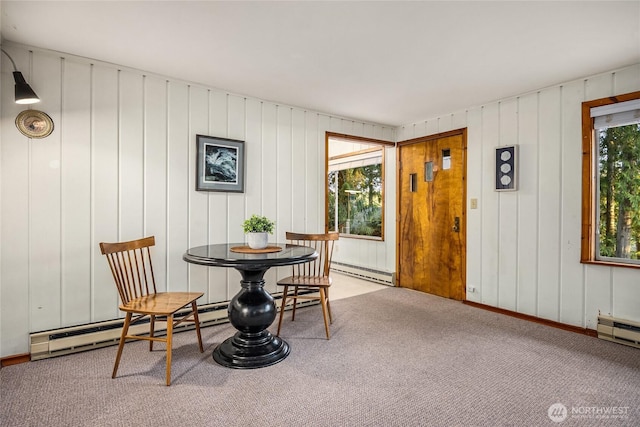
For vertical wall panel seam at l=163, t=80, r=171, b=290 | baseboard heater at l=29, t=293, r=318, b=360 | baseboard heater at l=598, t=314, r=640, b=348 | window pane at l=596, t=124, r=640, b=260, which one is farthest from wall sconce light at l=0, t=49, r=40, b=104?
baseboard heater at l=598, t=314, r=640, b=348

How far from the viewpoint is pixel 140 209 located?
3014mm

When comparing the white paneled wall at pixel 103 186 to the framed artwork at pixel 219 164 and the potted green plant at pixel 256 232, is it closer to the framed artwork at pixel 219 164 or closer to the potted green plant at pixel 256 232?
the framed artwork at pixel 219 164

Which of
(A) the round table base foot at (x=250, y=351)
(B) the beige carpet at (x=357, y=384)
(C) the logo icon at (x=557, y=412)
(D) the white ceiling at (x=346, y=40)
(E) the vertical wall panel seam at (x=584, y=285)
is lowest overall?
(C) the logo icon at (x=557, y=412)

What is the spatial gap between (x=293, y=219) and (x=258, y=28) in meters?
2.17

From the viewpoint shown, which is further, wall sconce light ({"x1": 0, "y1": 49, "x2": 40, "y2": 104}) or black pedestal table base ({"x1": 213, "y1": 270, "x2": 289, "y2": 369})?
black pedestal table base ({"x1": 213, "y1": 270, "x2": 289, "y2": 369})

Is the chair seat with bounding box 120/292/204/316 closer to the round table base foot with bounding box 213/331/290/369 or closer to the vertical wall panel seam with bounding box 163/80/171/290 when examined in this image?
the round table base foot with bounding box 213/331/290/369

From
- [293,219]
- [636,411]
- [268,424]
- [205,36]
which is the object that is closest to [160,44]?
[205,36]

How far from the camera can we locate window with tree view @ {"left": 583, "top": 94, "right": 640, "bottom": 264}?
2928mm

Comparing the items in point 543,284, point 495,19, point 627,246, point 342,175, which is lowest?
point 543,284

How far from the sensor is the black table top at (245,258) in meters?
2.28

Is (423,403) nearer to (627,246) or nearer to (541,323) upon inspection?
(541,323)

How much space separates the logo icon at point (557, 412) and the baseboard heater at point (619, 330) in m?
1.46

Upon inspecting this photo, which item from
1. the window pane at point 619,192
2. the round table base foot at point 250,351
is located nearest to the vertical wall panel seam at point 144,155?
the round table base foot at point 250,351

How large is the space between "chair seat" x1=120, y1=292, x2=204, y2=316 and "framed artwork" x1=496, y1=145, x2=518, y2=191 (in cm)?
332
